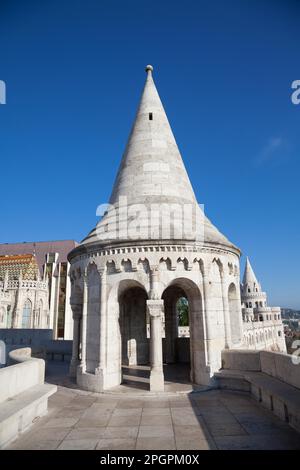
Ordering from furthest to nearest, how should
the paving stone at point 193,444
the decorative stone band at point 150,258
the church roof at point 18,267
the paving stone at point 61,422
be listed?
1. the church roof at point 18,267
2. the decorative stone band at point 150,258
3. the paving stone at point 61,422
4. the paving stone at point 193,444

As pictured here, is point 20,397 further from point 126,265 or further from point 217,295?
point 217,295

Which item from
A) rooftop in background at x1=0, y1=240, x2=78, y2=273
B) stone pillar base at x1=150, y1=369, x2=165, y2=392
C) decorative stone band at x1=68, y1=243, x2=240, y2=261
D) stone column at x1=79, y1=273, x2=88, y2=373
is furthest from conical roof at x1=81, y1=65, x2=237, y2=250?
rooftop in background at x1=0, y1=240, x2=78, y2=273

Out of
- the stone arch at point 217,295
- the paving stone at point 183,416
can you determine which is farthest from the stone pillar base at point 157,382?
the stone arch at point 217,295

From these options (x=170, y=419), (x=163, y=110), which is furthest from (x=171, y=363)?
(x=163, y=110)

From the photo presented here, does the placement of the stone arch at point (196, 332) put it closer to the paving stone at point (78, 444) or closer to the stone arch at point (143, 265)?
the stone arch at point (143, 265)

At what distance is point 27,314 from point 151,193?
3284cm

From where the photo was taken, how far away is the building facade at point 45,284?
3712cm

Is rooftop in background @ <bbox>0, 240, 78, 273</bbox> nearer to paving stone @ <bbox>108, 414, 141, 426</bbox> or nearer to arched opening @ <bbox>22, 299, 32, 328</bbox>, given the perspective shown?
arched opening @ <bbox>22, 299, 32, 328</bbox>

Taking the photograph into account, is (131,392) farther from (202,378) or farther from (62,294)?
(62,294)

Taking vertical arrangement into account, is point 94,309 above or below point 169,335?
above

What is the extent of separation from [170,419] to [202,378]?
3.01 metres

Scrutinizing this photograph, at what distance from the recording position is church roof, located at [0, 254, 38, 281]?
139 feet

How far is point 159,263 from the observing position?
30.1 feet

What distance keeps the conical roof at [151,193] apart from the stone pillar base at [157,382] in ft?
12.4
